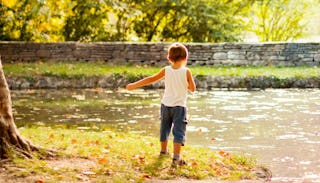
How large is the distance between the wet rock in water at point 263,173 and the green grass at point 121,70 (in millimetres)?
11081

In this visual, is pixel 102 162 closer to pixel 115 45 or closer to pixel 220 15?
pixel 115 45

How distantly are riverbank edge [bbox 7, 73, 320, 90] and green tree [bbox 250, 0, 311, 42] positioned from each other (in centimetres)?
1029

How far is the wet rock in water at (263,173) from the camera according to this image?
7605mm

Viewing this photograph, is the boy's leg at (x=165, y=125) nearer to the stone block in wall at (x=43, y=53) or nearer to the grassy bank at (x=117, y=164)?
the grassy bank at (x=117, y=164)

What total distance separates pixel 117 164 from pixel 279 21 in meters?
23.9

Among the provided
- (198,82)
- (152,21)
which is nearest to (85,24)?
(152,21)

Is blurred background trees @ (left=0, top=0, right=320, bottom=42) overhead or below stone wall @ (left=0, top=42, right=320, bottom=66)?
overhead

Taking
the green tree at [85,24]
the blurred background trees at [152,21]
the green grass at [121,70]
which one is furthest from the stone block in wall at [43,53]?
the green tree at [85,24]


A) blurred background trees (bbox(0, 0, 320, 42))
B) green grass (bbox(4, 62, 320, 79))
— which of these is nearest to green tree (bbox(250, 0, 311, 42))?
blurred background trees (bbox(0, 0, 320, 42))

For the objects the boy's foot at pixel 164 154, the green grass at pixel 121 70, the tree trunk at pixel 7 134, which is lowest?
the boy's foot at pixel 164 154

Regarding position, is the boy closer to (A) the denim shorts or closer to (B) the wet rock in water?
(A) the denim shorts

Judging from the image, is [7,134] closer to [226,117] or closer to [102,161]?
[102,161]

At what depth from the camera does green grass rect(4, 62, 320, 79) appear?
754 inches

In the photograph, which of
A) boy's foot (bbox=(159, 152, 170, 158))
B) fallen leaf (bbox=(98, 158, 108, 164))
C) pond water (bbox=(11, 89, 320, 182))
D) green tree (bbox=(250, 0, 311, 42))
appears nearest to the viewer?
fallen leaf (bbox=(98, 158, 108, 164))
